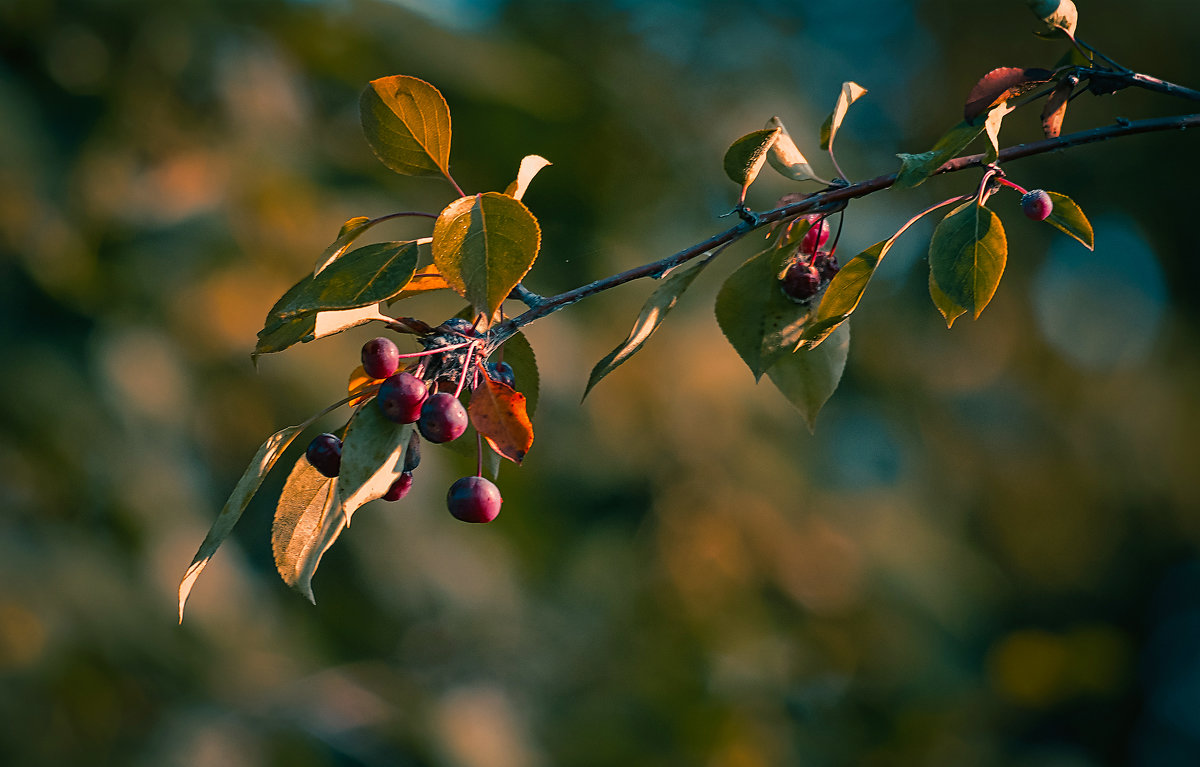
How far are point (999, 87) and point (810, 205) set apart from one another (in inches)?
6.9

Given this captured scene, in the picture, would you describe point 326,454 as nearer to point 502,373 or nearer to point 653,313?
point 502,373

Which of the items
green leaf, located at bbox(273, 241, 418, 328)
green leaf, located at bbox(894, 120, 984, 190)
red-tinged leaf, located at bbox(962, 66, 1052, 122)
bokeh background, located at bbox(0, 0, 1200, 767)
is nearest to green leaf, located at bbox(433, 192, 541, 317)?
green leaf, located at bbox(273, 241, 418, 328)

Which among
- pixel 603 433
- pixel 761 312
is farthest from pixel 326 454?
pixel 603 433

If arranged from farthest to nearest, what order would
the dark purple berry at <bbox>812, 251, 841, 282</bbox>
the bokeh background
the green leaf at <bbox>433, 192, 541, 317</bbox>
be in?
the bokeh background → the dark purple berry at <bbox>812, 251, 841, 282</bbox> → the green leaf at <bbox>433, 192, 541, 317</bbox>

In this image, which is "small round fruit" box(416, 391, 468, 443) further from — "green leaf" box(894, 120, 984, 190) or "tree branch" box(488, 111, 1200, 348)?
"green leaf" box(894, 120, 984, 190)

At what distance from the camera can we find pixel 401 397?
2.02ft

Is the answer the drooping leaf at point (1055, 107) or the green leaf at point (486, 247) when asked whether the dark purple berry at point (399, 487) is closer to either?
the green leaf at point (486, 247)

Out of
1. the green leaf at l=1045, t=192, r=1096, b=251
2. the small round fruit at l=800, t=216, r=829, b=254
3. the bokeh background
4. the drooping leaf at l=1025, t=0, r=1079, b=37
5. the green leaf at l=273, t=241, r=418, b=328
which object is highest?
the bokeh background

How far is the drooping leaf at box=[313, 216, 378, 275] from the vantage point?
67 cm

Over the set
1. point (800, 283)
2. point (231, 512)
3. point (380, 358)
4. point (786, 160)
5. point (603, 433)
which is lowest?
point (231, 512)

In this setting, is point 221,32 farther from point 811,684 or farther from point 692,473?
point 811,684

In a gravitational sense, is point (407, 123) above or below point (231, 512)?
above

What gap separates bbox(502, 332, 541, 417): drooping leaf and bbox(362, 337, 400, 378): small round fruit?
128 millimetres

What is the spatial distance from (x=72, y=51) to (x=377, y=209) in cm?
155
